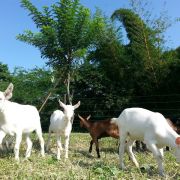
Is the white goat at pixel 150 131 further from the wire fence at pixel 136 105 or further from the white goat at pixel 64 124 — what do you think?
the wire fence at pixel 136 105

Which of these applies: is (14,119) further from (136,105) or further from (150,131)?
(136,105)

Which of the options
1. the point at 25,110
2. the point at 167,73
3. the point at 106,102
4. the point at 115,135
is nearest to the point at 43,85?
→ the point at 106,102

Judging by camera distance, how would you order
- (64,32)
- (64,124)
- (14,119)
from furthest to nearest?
(64,32) → (64,124) → (14,119)

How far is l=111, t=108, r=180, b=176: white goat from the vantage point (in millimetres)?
7473

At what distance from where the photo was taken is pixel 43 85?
2486 centimetres

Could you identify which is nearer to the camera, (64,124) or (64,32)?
(64,124)

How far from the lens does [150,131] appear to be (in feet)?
25.6

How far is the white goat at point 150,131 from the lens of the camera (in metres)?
7.47

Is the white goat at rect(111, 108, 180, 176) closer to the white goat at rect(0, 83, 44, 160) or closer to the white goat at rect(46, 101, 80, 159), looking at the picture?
the white goat at rect(46, 101, 80, 159)

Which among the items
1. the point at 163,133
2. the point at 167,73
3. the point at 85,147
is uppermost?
the point at 167,73

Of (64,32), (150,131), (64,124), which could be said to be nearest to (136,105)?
(64,32)

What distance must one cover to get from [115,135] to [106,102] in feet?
28.8

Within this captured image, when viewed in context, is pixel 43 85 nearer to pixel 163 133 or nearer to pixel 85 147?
pixel 85 147

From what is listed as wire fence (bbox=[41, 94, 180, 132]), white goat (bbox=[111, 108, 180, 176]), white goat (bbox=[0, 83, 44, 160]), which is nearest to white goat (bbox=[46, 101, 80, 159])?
white goat (bbox=[0, 83, 44, 160])
